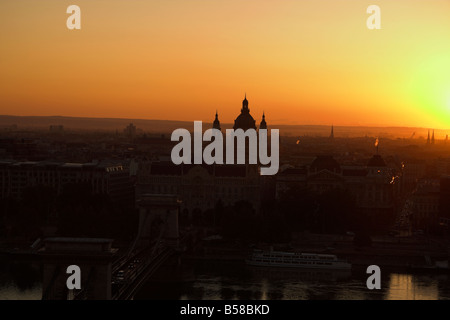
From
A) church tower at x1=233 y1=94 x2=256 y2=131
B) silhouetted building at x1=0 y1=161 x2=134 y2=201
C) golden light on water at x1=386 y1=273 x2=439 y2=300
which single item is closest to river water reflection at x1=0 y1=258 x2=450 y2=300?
golden light on water at x1=386 y1=273 x2=439 y2=300

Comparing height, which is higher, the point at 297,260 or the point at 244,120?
the point at 244,120

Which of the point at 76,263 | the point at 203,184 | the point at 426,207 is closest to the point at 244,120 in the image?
the point at 203,184

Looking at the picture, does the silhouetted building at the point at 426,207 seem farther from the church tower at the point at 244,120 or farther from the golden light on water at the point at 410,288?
the golden light on water at the point at 410,288

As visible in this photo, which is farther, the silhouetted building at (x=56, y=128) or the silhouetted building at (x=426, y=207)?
the silhouetted building at (x=56, y=128)

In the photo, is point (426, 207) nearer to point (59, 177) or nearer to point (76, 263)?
point (59, 177)

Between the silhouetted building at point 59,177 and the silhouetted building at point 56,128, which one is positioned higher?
the silhouetted building at point 56,128

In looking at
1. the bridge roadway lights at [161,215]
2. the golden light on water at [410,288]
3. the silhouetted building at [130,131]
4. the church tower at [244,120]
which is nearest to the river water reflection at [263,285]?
the golden light on water at [410,288]

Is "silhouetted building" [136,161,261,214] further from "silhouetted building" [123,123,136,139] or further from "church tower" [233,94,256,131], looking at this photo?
"silhouetted building" [123,123,136,139]

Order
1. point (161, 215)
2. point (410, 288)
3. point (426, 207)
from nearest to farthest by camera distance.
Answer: point (410, 288)
point (161, 215)
point (426, 207)
